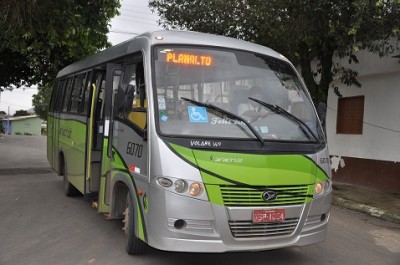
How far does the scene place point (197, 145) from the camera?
4.60m

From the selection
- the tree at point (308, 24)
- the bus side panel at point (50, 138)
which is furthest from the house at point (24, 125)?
the bus side panel at point (50, 138)

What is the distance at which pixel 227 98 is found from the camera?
16.6 ft

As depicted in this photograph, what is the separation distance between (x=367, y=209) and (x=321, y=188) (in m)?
4.44

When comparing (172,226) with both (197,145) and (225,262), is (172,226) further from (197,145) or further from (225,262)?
(225,262)

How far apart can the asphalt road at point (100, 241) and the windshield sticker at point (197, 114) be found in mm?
1661

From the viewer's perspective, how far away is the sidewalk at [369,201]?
870cm

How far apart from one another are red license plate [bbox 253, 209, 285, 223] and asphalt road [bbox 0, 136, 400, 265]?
0.97 metres

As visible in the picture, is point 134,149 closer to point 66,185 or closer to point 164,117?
point 164,117

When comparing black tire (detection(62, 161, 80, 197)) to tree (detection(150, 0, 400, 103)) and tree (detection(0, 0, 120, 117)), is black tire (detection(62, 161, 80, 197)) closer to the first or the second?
tree (detection(0, 0, 120, 117))

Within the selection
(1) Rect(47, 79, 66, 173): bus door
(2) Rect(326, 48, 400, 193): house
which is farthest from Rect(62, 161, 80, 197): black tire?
(2) Rect(326, 48, 400, 193): house

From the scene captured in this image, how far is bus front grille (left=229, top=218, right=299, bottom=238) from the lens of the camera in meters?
4.56

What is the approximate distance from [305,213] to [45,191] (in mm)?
6999

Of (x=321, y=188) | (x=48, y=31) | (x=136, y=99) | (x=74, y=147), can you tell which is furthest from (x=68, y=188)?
(x=321, y=188)

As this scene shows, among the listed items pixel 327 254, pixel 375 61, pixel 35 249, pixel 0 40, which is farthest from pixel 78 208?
pixel 375 61
